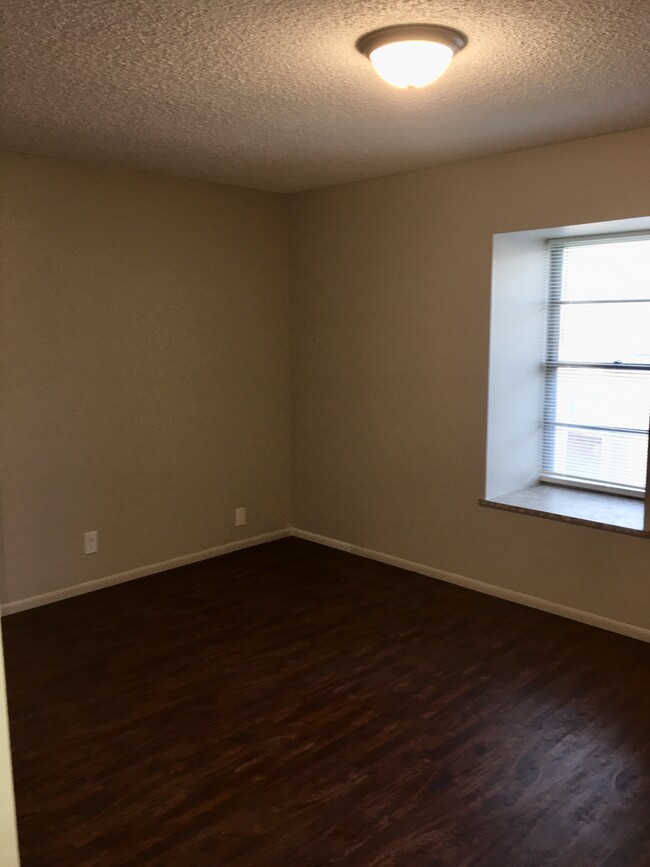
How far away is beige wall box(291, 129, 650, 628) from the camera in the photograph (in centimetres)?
365

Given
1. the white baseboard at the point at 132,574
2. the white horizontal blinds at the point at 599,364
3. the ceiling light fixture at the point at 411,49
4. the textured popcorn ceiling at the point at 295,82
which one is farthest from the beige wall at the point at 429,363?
the ceiling light fixture at the point at 411,49

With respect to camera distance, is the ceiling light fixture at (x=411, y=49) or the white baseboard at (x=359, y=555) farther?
the white baseboard at (x=359, y=555)

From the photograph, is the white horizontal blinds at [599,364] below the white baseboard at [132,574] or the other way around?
the other way around

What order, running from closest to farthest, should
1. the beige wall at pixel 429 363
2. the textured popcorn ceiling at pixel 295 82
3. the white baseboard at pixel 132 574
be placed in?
the textured popcorn ceiling at pixel 295 82 < the beige wall at pixel 429 363 < the white baseboard at pixel 132 574

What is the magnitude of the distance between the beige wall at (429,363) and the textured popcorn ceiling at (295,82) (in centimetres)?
26

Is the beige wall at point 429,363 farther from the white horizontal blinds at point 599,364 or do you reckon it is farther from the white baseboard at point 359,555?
the white horizontal blinds at point 599,364

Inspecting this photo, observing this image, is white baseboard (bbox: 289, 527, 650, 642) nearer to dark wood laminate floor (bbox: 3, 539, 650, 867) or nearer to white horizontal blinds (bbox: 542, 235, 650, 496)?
Result: dark wood laminate floor (bbox: 3, 539, 650, 867)

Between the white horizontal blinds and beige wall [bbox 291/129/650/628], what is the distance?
0.53 meters

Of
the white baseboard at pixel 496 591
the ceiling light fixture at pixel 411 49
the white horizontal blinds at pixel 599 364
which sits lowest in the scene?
the white baseboard at pixel 496 591

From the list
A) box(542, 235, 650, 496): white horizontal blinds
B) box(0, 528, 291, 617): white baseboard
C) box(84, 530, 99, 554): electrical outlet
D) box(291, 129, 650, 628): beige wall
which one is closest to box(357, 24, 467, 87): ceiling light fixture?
box(291, 129, 650, 628): beige wall

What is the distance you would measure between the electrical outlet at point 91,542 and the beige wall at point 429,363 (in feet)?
5.13

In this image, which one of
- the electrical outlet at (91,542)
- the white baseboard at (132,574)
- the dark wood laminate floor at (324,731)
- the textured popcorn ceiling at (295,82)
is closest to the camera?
the textured popcorn ceiling at (295,82)

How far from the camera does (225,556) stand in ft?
16.1

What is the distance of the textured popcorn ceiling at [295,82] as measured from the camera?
2117mm
